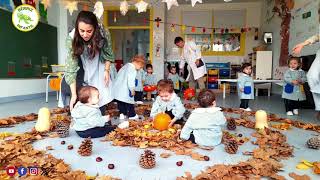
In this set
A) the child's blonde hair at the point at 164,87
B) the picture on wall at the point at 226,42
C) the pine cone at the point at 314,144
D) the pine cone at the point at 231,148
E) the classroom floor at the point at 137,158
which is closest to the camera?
the classroom floor at the point at 137,158

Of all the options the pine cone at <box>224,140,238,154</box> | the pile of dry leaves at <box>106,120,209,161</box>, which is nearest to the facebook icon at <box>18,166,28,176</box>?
the pile of dry leaves at <box>106,120,209,161</box>

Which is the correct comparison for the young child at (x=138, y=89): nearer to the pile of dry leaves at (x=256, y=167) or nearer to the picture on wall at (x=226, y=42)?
the pile of dry leaves at (x=256, y=167)

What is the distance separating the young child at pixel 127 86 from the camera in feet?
13.9

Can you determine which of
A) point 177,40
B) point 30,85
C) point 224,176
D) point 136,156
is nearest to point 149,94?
point 177,40

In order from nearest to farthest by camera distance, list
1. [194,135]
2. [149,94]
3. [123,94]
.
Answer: [194,135], [123,94], [149,94]

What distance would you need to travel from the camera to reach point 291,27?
314 inches

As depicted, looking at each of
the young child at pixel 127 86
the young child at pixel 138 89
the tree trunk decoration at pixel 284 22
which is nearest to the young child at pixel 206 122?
the young child at pixel 127 86

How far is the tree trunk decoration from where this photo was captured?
26.7 ft

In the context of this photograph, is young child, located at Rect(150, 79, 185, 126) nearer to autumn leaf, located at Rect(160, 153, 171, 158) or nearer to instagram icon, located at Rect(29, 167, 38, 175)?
autumn leaf, located at Rect(160, 153, 171, 158)

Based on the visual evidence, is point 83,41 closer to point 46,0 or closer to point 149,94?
point 46,0

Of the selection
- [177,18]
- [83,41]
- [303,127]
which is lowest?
[303,127]

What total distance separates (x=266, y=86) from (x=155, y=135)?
24.4ft

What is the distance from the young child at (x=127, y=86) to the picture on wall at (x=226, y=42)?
790cm

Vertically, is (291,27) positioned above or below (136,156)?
above
